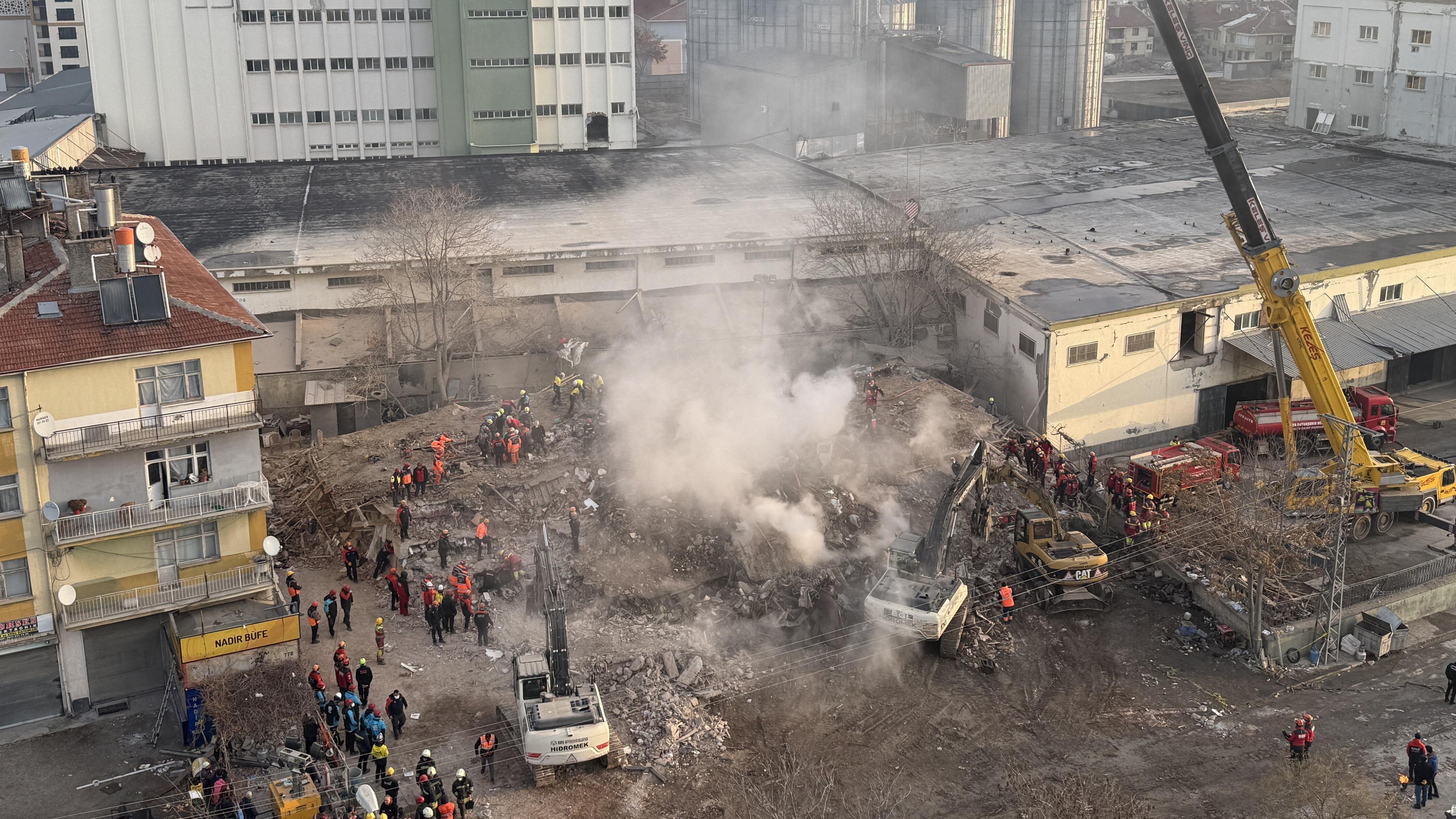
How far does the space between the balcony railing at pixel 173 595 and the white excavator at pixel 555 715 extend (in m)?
6.07

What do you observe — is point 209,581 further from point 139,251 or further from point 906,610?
point 906,610

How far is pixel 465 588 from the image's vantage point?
30125 millimetres

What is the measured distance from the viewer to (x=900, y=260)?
45.3 metres

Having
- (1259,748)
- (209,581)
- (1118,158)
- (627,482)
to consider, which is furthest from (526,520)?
(1118,158)

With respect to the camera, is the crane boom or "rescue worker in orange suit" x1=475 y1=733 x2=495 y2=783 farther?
the crane boom

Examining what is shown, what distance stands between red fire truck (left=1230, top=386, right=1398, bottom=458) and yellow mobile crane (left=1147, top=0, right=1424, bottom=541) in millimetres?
5422

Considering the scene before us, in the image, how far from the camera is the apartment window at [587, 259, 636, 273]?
46.6 metres

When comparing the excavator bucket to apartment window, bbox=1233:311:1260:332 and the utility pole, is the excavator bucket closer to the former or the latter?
the utility pole

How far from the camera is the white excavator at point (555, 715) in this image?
24844mm

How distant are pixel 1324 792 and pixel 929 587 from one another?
8521 millimetres

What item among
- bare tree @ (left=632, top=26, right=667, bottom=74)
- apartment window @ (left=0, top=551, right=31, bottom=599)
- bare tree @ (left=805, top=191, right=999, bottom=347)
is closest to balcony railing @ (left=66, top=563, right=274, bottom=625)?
apartment window @ (left=0, top=551, right=31, bottom=599)

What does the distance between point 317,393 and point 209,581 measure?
1389 centimetres

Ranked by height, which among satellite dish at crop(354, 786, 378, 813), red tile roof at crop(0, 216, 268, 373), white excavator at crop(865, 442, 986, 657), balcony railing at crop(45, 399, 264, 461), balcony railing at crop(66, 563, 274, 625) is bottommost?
satellite dish at crop(354, 786, 378, 813)

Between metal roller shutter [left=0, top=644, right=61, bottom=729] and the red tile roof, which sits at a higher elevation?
the red tile roof
